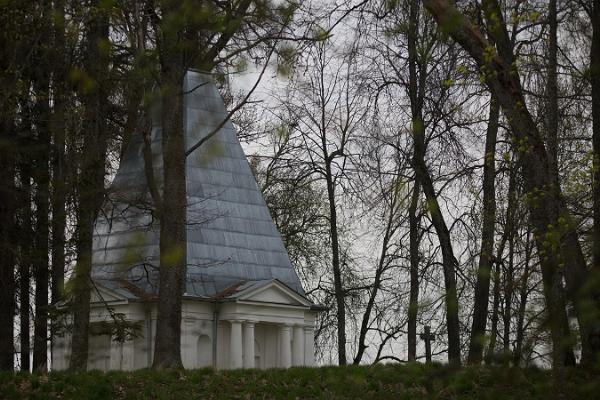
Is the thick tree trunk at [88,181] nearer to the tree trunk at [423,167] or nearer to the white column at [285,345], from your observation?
the tree trunk at [423,167]

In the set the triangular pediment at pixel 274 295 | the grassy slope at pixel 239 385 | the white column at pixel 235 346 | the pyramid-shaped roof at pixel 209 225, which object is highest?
the pyramid-shaped roof at pixel 209 225

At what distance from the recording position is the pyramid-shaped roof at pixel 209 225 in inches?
1022

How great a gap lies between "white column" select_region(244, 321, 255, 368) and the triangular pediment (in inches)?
28.7

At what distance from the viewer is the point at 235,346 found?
2630cm

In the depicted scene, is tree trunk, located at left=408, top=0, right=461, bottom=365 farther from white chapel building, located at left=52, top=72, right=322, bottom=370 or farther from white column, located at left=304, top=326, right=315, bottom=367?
white column, located at left=304, top=326, right=315, bottom=367

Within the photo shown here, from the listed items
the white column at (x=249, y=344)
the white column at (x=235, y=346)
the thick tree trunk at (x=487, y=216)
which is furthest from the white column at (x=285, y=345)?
the thick tree trunk at (x=487, y=216)

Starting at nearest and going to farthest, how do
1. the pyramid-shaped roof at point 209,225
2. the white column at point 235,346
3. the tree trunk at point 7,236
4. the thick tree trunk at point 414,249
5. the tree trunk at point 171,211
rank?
the tree trunk at point 171,211, the tree trunk at point 7,236, the thick tree trunk at point 414,249, the pyramid-shaped roof at point 209,225, the white column at point 235,346

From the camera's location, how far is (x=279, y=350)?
27641mm

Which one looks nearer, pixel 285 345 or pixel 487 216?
pixel 487 216

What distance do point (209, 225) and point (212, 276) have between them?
1458 mm

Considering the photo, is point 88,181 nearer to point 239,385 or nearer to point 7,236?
point 7,236

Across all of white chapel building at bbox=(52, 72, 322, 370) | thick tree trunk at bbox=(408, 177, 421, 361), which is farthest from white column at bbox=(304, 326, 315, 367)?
thick tree trunk at bbox=(408, 177, 421, 361)

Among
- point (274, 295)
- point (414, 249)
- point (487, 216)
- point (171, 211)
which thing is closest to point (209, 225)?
point (274, 295)

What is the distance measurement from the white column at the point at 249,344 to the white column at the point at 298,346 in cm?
162
